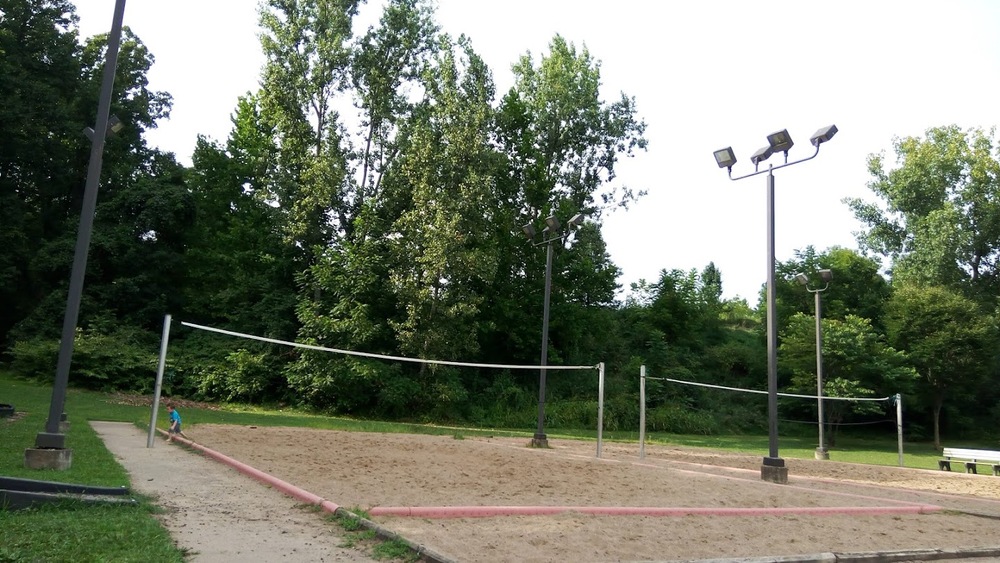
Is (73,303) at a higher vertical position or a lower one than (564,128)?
lower

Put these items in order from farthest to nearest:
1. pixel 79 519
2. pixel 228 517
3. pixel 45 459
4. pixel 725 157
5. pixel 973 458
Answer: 1. pixel 973 458
2. pixel 725 157
3. pixel 45 459
4. pixel 228 517
5. pixel 79 519

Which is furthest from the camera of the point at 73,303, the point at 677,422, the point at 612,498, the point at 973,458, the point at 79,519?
the point at 677,422

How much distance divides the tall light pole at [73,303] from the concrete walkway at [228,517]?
2.97 ft

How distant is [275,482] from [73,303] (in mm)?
3818

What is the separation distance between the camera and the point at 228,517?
19.7ft

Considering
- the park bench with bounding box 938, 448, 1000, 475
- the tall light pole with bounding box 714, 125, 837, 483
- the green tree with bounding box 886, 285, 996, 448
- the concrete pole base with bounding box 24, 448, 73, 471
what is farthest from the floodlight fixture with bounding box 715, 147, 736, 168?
the green tree with bounding box 886, 285, 996, 448

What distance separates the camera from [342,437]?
15500 millimetres

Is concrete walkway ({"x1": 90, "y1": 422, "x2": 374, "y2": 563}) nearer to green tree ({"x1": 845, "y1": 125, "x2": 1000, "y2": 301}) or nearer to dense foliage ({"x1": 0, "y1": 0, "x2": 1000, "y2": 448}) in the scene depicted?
dense foliage ({"x1": 0, "y1": 0, "x2": 1000, "y2": 448})

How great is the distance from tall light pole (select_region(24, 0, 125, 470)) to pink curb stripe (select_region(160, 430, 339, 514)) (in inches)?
80.7

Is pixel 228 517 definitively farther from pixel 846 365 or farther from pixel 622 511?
pixel 846 365

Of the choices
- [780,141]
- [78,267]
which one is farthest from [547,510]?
[780,141]

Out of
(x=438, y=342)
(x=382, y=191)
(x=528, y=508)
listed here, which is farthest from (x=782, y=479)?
(x=382, y=191)

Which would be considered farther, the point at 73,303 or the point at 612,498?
the point at 73,303

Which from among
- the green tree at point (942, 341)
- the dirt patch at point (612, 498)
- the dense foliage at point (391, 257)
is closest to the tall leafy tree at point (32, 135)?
the dense foliage at point (391, 257)
